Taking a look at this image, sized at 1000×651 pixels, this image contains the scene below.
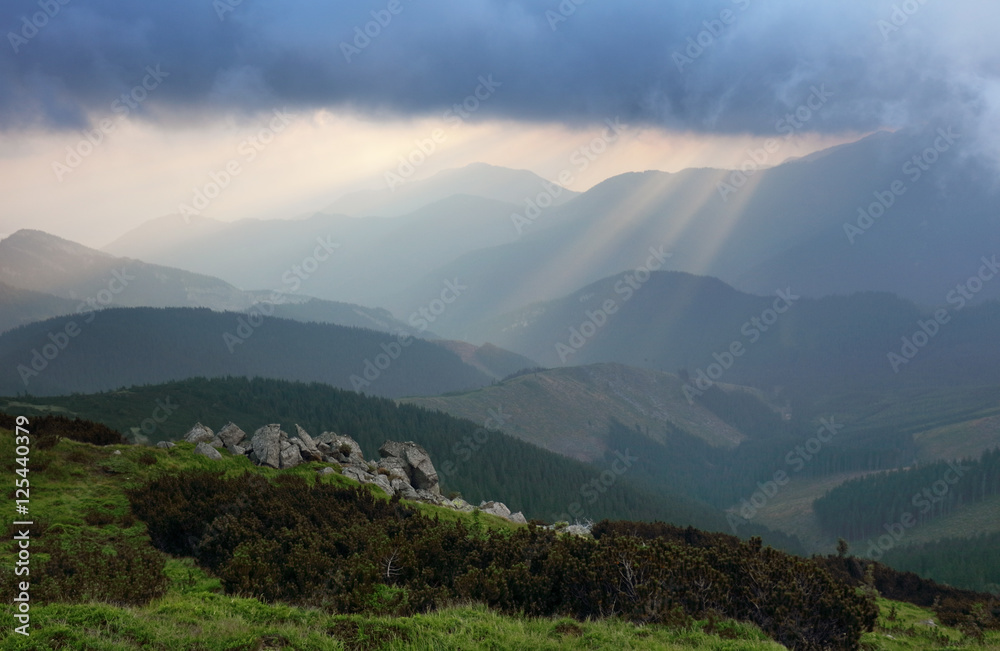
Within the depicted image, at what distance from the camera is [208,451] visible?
35.8 metres

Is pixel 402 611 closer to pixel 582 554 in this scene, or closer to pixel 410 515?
pixel 582 554

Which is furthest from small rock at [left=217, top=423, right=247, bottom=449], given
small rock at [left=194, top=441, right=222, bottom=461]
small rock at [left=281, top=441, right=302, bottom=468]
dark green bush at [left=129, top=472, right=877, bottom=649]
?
dark green bush at [left=129, top=472, right=877, bottom=649]

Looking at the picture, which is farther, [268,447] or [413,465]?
[413,465]

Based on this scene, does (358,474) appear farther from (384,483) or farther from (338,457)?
(338,457)

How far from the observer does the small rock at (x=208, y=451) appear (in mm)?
35250

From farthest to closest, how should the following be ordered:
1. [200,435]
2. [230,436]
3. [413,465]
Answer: [413,465] → [230,436] → [200,435]

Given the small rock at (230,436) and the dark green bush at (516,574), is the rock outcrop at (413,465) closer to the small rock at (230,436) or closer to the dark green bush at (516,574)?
the small rock at (230,436)

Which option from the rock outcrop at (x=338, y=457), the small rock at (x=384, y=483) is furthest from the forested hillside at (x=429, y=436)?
the small rock at (x=384, y=483)

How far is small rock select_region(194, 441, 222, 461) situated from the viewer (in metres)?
35.2

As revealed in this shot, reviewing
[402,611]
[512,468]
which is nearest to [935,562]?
[512,468]

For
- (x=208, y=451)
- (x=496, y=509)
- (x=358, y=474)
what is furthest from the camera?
(x=496, y=509)

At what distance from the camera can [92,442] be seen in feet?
113

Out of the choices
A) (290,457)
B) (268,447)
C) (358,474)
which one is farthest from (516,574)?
(268,447)

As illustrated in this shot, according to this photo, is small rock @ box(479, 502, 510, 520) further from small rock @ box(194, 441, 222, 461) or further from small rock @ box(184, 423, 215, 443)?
small rock @ box(184, 423, 215, 443)
